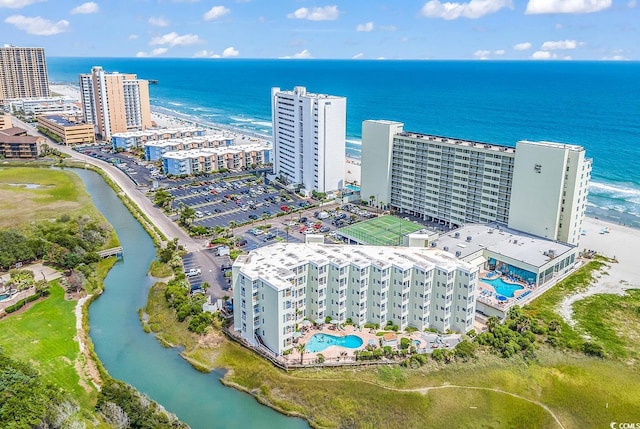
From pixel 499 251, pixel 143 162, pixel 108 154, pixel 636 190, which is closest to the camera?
pixel 499 251

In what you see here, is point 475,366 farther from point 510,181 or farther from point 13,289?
point 13,289

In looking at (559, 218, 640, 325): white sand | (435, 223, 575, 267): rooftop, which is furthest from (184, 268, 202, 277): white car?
(559, 218, 640, 325): white sand

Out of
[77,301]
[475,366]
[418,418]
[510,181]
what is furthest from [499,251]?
[77,301]

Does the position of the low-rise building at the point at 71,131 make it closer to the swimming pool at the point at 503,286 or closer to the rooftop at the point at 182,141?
the rooftop at the point at 182,141

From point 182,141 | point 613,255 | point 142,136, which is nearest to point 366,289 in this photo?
point 613,255

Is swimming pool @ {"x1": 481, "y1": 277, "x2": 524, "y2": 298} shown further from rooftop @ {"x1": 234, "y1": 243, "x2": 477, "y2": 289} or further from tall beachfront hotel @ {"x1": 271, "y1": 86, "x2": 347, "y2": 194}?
tall beachfront hotel @ {"x1": 271, "y1": 86, "x2": 347, "y2": 194}
